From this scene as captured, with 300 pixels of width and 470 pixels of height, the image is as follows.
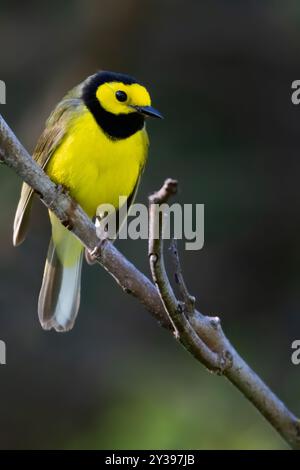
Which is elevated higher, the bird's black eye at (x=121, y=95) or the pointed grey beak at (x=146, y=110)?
the bird's black eye at (x=121, y=95)

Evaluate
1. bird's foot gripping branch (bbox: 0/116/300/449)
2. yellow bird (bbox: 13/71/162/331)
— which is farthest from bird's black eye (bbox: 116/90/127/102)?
bird's foot gripping branch (bbox: 0/116/300/449)

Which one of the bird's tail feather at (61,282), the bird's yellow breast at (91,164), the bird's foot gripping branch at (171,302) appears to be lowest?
the bird's foot gripping branch at (171,302)

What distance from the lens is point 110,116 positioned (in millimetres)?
3785

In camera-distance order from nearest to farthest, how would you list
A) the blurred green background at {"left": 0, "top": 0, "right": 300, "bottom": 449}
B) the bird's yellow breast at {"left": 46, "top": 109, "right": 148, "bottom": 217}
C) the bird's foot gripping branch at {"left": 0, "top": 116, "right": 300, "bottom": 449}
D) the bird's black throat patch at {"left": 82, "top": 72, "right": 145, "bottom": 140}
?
1. the bird's foot gripping branch at {"left": 0, "top": 116, "right": 300, "bottom": 449}
2. the bird's yellow breast at {"left": 46, "top": 109, "right": 148, "bottom": 217}
3. the bird's black throat patch at {"left": 82, "top": 72, "right": 145, "bottom": 140}
4. the blurred green background at {"left": 0, "top": 0, "right": 300, "bottom": 449}

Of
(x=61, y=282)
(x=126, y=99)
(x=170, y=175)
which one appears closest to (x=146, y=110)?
(x=126, y=99)

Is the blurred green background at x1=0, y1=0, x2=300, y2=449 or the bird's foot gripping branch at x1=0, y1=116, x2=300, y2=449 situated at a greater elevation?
the blurred green background at x1=0, y1=0, x2=300, y2=449

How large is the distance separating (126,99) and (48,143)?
0.37m

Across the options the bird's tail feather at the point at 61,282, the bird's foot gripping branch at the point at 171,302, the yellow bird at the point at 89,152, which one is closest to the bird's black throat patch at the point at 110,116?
the yellow bird at the point at 89,152

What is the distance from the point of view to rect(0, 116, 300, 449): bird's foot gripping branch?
7.98 ft

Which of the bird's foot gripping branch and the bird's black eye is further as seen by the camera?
the bird's black eye

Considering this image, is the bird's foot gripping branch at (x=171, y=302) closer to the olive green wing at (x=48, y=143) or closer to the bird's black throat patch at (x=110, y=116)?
the olive green wing at (x=48, y=143)

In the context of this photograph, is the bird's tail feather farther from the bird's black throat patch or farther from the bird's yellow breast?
the bird's black throat patch

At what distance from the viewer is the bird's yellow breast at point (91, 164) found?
3643mm

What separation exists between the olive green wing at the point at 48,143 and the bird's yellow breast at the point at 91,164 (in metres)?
0.03
